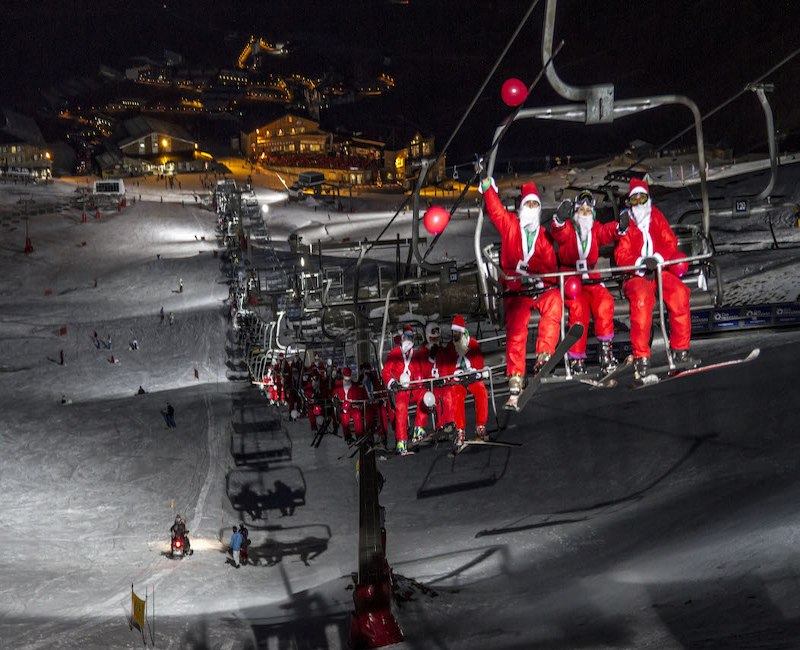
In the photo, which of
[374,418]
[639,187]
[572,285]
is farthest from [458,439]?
→ [639,187]

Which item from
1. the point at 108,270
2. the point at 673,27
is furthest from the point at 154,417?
the point at 673,27

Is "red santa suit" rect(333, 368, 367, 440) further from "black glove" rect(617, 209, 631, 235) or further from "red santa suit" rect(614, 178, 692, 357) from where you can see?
"black glove" rect(617, 209, 631, 235)

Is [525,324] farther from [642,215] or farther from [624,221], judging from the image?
[642,215]

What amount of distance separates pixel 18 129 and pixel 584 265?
10171 centimetres

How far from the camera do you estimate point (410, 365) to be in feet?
33.2

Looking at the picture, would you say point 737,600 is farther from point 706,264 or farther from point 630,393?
point 630,393

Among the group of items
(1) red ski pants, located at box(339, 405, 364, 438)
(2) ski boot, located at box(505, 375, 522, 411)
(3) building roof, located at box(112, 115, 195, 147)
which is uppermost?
(3) building roof, located at box(112, 115, 195, 147)

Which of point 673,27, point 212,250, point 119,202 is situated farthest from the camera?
point 673,27

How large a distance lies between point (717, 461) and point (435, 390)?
31.3 feet

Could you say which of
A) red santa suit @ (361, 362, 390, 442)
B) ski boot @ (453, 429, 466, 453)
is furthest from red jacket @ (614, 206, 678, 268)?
red santa suit @ (361, 362, 390, 442)

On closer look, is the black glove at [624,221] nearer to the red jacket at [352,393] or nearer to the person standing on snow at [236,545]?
the red jacket at [352,393]

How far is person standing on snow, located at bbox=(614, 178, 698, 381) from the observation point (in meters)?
6.89

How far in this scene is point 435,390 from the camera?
9750 millimetres

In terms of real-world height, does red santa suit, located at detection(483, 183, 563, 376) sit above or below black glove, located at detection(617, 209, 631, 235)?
below
